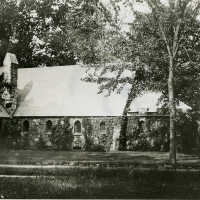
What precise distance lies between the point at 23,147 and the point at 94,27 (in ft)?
66.6

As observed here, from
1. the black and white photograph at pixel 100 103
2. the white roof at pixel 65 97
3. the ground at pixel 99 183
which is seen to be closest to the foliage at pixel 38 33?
the black and white photograph at pixel 100 103

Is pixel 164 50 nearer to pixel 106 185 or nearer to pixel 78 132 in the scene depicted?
pixel 78 132

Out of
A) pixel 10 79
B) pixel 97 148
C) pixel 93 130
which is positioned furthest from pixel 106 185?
pixel 10 79

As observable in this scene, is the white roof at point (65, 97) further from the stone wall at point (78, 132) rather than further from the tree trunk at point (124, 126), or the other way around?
the stone wall at point (78, 132)

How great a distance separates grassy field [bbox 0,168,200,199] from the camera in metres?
17.0

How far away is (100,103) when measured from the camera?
149 feet

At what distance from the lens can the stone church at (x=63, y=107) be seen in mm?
44250

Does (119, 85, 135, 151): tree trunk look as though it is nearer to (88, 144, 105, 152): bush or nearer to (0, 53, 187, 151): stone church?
(0, 53, 187, 151): stone church

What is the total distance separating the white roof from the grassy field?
2119 cm

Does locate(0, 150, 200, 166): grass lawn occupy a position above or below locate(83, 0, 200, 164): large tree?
below

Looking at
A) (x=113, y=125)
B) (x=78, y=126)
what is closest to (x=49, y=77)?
(x=78, y=126)

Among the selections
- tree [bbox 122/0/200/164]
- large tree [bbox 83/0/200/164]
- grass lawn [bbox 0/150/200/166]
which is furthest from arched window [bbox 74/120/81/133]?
tree [bbox 122/0/200/164]

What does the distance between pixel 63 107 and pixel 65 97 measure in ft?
4.35

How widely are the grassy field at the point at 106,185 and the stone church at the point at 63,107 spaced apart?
66.9 feet
